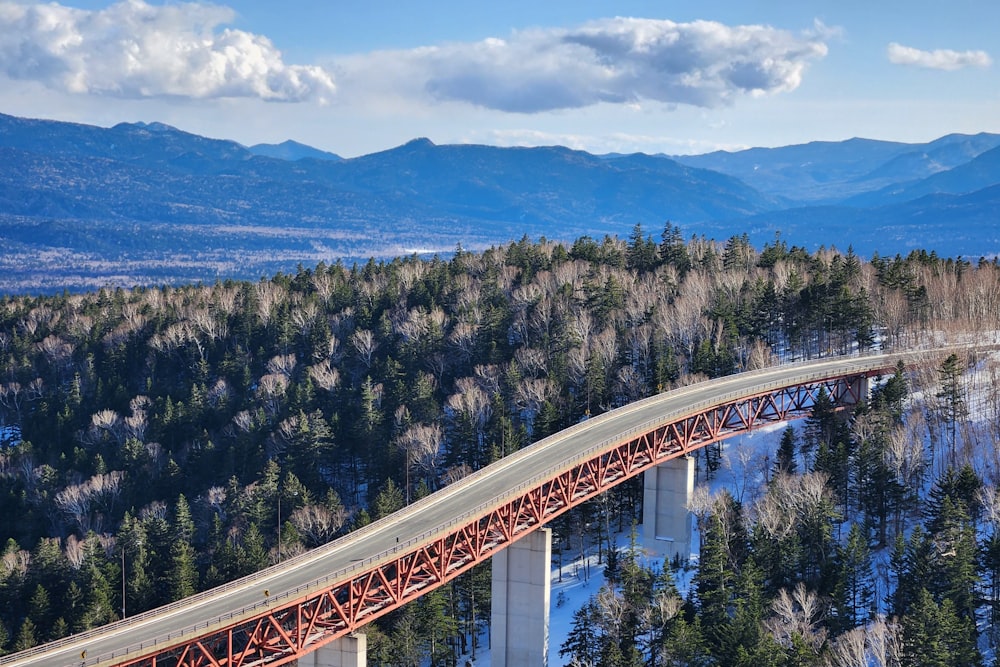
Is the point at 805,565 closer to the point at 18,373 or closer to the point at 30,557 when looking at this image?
the point at 30,557

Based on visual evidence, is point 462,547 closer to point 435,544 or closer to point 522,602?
point 435,544

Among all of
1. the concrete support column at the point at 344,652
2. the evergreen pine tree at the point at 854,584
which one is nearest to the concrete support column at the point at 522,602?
the concrete support column at the point at 344,652

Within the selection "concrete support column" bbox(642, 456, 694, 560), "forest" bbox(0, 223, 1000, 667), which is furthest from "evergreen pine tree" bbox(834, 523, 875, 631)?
"concrete support column" bbox(642, 456, 694, 560)

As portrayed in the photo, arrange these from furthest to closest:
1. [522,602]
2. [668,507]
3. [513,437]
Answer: [513,437] < [668,507] < [522,602]

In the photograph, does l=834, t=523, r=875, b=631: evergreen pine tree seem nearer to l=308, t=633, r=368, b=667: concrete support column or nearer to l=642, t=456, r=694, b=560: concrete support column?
l=642, t=456, r=694, b=560: concrete support column

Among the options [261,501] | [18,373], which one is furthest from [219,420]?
[18,373]

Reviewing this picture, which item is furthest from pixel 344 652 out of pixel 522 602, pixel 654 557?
pixel 654 557
